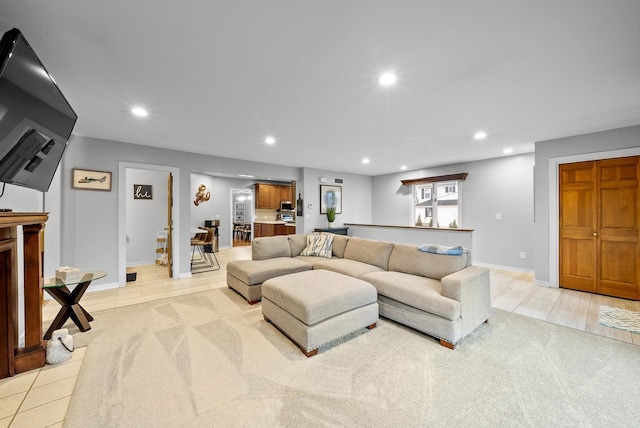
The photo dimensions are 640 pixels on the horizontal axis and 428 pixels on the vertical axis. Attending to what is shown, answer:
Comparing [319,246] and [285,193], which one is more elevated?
[285,193]

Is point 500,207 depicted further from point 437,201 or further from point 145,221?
point 145,221

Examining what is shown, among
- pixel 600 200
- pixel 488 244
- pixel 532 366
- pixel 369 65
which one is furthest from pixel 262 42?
pixel 488 244

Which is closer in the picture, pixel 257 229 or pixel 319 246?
pixel 319 246

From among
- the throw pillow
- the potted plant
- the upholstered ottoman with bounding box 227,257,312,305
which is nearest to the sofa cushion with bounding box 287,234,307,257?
the throw pillow

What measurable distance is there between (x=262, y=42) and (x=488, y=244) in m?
5.76

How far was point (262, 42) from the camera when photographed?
1.70 metres

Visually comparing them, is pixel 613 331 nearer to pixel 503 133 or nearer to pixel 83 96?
pixel 503 133

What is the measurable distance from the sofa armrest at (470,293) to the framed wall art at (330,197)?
4370 millimetres

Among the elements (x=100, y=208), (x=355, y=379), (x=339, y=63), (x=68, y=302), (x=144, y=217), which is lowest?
(x=355, y=379)

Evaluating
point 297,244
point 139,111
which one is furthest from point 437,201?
point 139,111

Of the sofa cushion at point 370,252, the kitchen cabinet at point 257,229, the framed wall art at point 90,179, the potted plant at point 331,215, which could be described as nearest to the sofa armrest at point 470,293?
the sofa cushion at point 370,252

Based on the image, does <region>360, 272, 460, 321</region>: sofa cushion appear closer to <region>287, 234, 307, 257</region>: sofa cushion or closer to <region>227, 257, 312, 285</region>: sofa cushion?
<region>227, 257, 312, 285</region>: sofa cushion

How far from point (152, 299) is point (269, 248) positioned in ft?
5.61

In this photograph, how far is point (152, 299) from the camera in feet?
11.4
